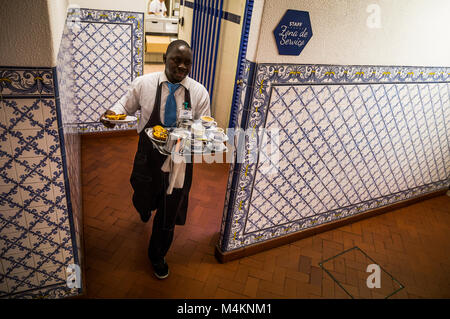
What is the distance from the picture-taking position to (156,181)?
2.73 meters

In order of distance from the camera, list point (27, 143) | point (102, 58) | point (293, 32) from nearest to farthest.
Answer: point (27, 143) < point (293, 32) < point (102, 58)

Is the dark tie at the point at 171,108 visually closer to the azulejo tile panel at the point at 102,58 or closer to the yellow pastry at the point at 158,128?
the yellow pastry at the point at 158,128

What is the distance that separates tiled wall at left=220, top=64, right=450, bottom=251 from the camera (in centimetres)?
256

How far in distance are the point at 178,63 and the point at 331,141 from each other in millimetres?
1622

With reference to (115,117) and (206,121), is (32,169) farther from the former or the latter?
(206,121)

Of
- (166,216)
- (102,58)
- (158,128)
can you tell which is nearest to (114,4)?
(102,58)

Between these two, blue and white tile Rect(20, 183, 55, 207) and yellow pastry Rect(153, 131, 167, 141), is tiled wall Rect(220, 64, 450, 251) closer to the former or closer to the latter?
yellow pastry Rect(153, 131, 167, 141)

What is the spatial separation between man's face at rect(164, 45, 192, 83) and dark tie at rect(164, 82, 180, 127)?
0.17ft

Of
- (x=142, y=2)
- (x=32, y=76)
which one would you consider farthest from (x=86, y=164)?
(x=32, y=76)

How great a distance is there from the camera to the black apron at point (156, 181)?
8.47 feet

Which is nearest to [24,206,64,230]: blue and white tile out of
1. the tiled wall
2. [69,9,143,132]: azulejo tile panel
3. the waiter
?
the waiter

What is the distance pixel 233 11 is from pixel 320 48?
2.13m

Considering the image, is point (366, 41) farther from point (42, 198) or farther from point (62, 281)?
point (62, 281)
